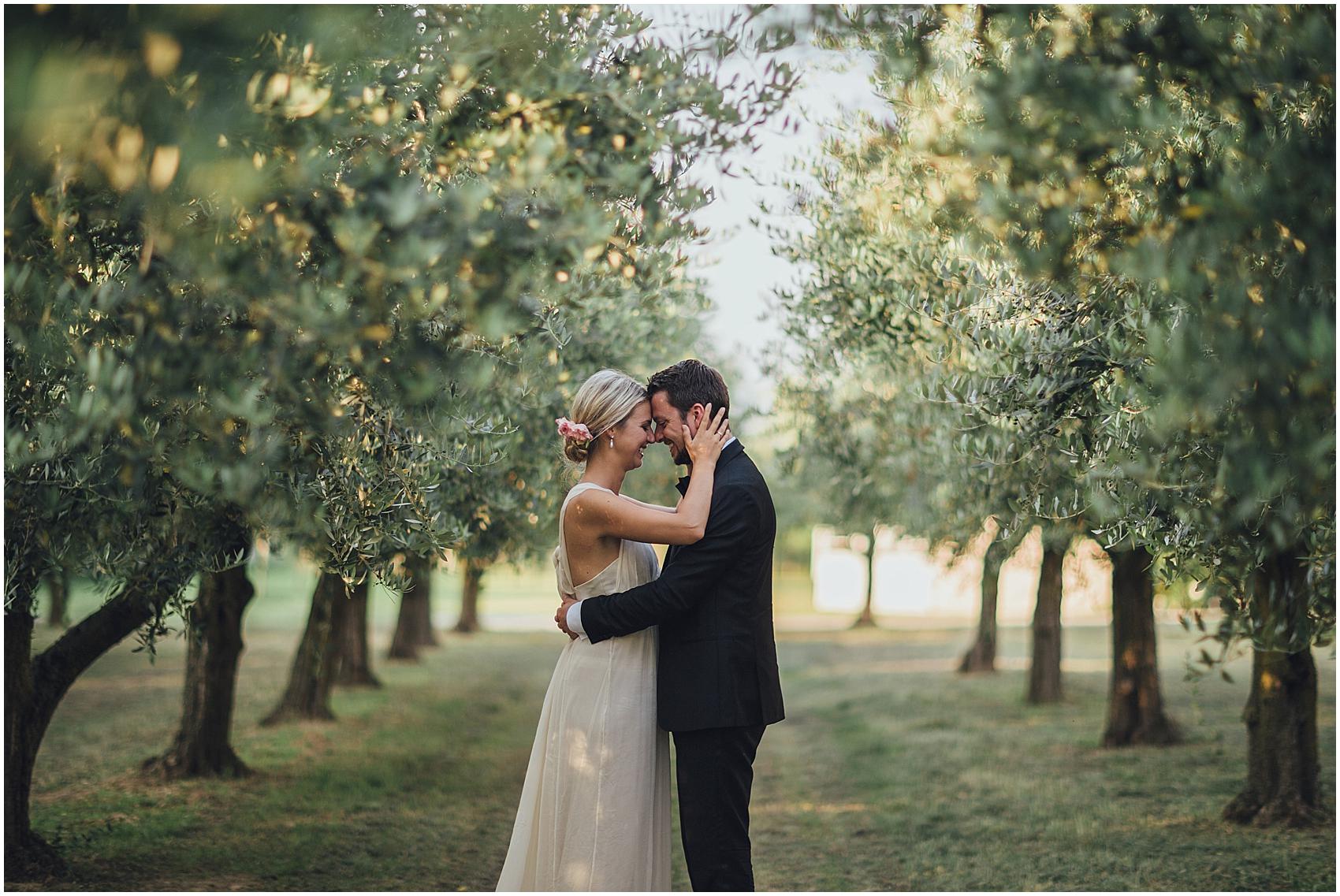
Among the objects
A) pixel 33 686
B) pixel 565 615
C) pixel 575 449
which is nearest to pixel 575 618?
pixel 565 615

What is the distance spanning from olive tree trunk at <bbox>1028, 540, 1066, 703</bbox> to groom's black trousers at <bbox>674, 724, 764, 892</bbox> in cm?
1388

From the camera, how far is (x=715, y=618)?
516 cm

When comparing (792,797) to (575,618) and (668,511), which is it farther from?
(668,511)

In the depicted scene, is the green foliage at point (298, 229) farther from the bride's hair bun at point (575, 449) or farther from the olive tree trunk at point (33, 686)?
the olive tree trunk at point (33, 686)

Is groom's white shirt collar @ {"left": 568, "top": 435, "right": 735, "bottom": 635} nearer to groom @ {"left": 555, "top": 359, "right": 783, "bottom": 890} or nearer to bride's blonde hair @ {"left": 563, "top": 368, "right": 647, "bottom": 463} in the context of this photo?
groom @ {"left": 555, "top": 359, "right": 783, "bottom": 890}

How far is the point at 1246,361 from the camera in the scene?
3.27 meters

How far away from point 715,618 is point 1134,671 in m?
11.3

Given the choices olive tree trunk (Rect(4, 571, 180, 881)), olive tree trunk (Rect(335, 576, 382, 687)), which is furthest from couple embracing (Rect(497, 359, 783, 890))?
olive tree trunk (Rect(335, 576, 382, 687))

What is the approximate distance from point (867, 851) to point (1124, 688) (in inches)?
254

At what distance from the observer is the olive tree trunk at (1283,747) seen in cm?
980

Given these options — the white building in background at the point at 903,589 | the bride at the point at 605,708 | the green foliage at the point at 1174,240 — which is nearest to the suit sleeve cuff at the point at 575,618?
the bride at the point at 605,708

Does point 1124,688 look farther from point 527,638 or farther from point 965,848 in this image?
point 527,638

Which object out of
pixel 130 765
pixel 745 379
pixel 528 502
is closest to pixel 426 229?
pixel 528 502

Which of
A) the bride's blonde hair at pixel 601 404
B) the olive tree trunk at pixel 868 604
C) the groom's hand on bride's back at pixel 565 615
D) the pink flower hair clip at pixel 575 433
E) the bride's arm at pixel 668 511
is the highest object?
the bride's blonde hair at pixel 601 404
